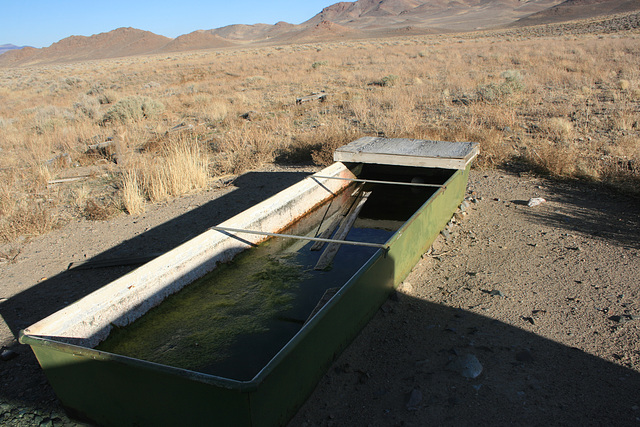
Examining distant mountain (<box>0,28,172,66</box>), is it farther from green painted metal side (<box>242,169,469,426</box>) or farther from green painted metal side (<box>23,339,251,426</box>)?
green painted metal side (<box>23,339,251,426</box>)

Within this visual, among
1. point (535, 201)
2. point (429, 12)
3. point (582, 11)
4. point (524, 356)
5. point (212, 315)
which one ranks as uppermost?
point (429, 12)

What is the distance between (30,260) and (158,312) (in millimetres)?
2399

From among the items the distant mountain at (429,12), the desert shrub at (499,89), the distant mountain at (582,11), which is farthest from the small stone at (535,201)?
the distant mountain at (429,12)

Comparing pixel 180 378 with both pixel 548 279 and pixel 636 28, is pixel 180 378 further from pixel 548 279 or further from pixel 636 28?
pixel 636 28

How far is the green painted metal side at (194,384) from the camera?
1.93m

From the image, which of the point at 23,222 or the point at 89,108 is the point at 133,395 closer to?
the point at 23,222

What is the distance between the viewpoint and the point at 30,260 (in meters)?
4.84

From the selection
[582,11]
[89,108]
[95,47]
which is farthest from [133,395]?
[95,47]

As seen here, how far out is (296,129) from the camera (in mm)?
10281

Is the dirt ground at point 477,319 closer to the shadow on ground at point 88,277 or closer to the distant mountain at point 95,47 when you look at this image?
the shadow on ground at point 88,277

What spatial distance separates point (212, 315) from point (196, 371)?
0.83 meters

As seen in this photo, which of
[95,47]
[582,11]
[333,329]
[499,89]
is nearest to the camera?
[333,329]

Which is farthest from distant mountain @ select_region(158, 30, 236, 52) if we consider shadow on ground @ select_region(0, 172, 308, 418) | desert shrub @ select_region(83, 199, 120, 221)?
desert shrub @ select_region(83, 199, 120, 221)

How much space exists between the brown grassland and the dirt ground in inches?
39.6
